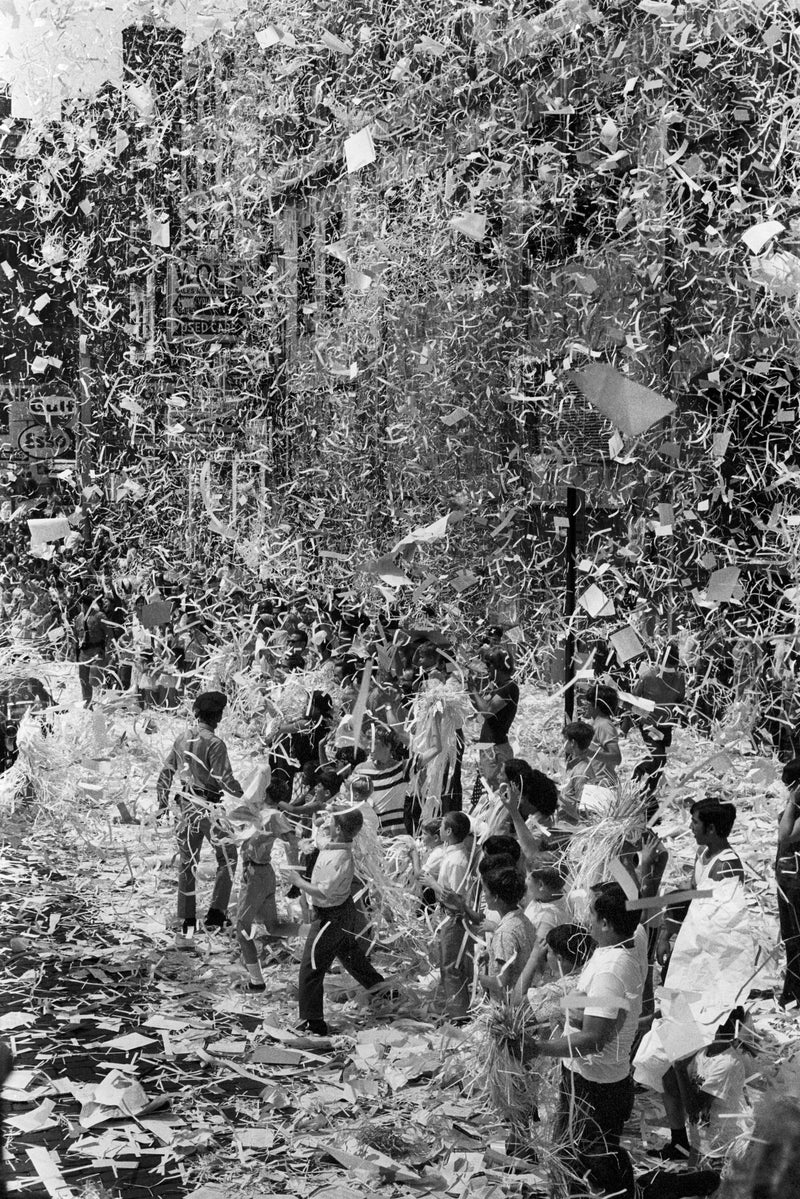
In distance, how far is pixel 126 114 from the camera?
14273 mm

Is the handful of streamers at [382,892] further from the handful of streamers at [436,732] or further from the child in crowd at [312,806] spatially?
the handful of streamers at [436,732]

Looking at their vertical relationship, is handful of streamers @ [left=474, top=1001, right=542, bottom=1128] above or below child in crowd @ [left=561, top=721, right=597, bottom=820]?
below

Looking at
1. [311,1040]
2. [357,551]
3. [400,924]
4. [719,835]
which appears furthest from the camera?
[357,551]

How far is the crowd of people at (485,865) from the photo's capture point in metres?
4.44

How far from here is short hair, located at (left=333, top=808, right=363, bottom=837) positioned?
6172 mm

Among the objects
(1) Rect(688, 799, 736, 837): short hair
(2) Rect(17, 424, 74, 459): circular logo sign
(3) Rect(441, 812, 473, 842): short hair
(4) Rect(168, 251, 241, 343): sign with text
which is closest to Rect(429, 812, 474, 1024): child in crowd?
(3) Rect(441, 812, 473, 842): short hair

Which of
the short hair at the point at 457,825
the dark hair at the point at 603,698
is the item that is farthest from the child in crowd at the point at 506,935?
the dark hair at the point at 603,698

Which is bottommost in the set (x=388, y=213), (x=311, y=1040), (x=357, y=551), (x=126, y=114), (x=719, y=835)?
(x=311, y=1040)

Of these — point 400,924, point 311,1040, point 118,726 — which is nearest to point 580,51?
point 118,726

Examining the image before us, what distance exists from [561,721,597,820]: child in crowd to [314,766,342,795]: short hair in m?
1.15

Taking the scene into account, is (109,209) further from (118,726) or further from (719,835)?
(719,835)

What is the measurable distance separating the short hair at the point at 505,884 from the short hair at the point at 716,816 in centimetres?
77

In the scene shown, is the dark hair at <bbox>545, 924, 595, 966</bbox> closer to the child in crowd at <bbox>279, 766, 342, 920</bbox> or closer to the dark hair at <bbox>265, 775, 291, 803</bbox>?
the child in crowd at <bbox>279, 766, 342, 920</bbox>

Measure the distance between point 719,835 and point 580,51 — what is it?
344 inches
